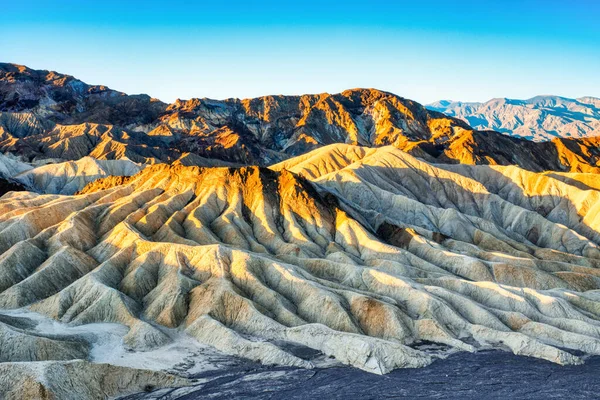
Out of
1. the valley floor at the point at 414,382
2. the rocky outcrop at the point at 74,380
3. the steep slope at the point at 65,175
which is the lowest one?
the valley floor at the point at 414,382

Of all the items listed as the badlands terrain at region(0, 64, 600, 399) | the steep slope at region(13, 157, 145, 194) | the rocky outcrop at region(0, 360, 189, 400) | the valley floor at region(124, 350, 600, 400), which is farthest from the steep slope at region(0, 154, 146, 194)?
the valley floor at region(124, 350, 600, 400)

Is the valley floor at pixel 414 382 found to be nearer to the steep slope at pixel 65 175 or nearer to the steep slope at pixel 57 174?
the steep slope at pixel 57 174

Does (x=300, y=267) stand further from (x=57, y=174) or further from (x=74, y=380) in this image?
(x=57, y=174)

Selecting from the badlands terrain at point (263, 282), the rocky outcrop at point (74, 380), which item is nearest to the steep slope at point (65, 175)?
the badlands terrain at point (263, 282)

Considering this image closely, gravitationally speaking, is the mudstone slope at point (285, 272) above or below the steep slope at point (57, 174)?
below

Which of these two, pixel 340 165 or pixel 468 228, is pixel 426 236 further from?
pixel 340 165

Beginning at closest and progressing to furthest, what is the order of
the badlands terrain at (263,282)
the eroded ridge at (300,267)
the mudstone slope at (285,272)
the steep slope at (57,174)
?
the badlands terrain at (263,282) < the mudstone slope at (285,272) < the eroded ridge at (300,267) < the steep slope at (57,174)

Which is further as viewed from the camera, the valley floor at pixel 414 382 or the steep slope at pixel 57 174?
the steep slope at pixel 57 174

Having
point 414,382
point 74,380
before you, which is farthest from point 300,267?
point 74,380

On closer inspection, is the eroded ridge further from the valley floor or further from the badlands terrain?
the valley floor
